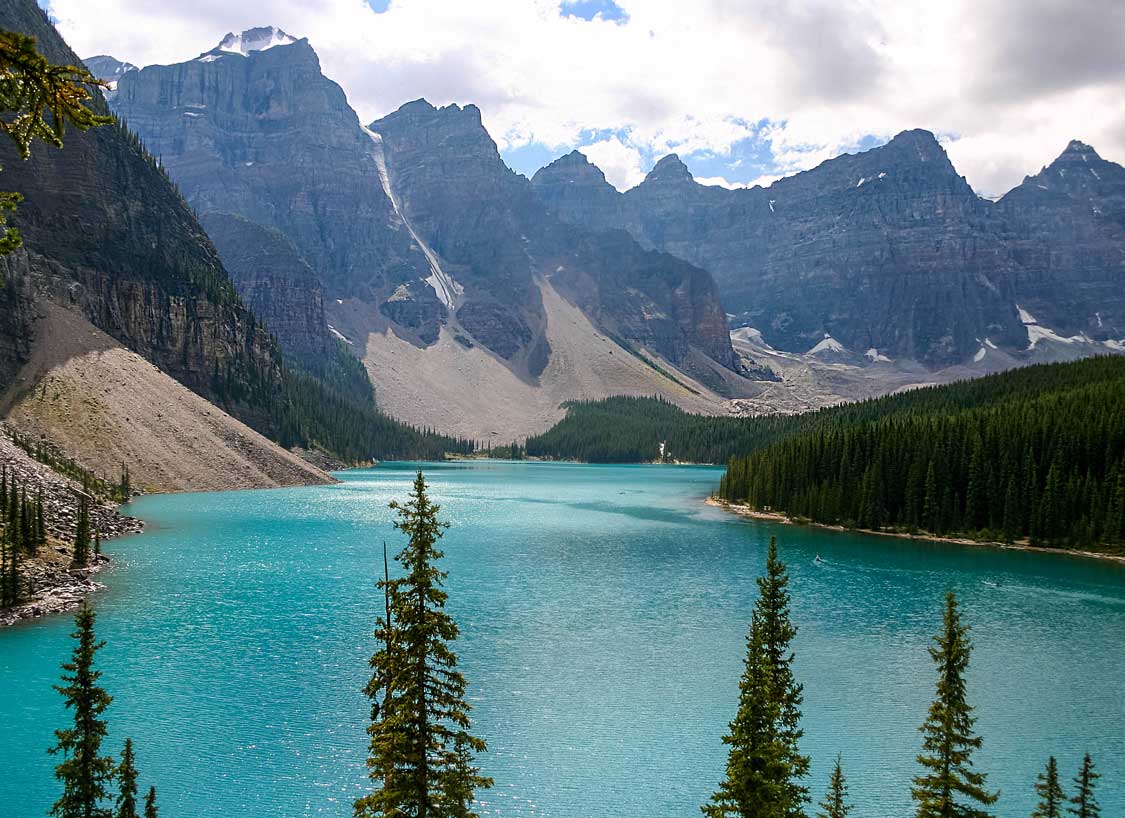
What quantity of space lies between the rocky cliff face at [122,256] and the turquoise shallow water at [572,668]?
308ft

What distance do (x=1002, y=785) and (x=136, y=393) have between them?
134396 mm

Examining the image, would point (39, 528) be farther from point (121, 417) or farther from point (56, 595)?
point (121, 417)

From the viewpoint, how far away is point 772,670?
76.2ft

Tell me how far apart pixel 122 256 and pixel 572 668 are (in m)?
165

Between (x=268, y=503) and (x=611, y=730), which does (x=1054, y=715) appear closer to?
(x=611, y=730)

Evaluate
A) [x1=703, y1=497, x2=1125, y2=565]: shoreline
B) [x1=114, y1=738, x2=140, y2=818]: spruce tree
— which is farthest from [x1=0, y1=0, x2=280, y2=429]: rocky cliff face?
[x1=114, y1=738, x2=140, y2=818]: spruce tree

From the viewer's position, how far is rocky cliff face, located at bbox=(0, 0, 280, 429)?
506ft

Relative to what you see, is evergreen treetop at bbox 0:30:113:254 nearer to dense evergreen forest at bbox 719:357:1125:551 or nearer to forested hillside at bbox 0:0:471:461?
Answer: dense evergreen forest at bbox 719:357:1125:551

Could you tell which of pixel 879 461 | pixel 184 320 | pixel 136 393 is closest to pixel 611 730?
pixel 879 461

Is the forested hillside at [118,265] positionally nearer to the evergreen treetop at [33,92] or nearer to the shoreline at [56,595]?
the shoreline at [56,595]

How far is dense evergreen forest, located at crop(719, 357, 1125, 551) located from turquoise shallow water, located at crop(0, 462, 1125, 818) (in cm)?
909

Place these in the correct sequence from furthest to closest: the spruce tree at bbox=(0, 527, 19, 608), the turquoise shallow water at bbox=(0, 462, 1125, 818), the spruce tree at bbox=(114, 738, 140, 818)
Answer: the spruce tree at bbox=(0, 527, 19, 608) < the turquoise shallow water at bbox=(0, 462, 1125, 818) < the spruce tree at bbox=(114, 738, 140, 818)

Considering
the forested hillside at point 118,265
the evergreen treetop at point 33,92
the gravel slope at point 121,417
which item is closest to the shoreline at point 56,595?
the evergreen treetop at point 33,92

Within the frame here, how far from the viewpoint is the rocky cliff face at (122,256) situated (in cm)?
15412
